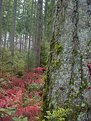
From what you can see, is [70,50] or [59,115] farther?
Result: [70,50]

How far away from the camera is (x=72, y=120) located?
3.81 metres

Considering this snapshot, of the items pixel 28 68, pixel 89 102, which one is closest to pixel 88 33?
pixel 89 102

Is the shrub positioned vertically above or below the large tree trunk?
below

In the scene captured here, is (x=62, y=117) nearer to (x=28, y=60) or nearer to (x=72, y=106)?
(x=72, y=106)

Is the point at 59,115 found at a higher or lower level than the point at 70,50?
lower

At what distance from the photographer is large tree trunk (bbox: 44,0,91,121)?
3879mm

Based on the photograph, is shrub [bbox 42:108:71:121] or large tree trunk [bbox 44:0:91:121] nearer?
shrub [bbox 42:108:71:121]

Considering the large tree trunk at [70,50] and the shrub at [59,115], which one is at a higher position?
the large tree trunk at [70,50]

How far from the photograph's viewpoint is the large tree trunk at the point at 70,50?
153 inches

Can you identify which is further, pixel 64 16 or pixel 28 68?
pixel 28 68

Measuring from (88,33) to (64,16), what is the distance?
0.41 meters

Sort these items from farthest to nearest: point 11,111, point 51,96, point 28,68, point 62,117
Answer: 1. point 28,68
2. point 11,111
3. point 51,96
4. point 62,117

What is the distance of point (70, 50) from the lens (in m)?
3.92

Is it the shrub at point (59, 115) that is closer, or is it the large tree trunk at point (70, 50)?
the shrub at point (59, 115)
